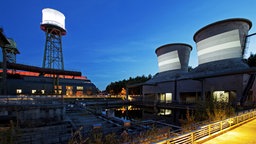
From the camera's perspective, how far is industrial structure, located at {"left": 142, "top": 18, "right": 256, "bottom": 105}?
83.1 feet

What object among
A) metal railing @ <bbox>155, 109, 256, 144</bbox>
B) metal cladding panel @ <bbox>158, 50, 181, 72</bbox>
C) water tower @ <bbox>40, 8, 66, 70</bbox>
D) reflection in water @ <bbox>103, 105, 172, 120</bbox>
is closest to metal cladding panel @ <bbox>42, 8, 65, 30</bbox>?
water tower @ <bbox>40, 8, 66, 70</bbox>

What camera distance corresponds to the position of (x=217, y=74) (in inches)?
993

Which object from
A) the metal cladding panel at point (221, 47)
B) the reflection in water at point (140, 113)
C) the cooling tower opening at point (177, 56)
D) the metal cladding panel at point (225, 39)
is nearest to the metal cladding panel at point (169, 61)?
the cooling tower opening at point (177, 56)

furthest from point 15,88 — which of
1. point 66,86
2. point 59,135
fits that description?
point 59,135

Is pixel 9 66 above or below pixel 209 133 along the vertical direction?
above

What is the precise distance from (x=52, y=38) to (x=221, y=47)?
55228mm

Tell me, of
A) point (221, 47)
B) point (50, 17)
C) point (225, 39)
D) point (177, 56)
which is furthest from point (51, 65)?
point (225, 39)

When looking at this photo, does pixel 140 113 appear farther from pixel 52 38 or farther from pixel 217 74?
pixel 52 38

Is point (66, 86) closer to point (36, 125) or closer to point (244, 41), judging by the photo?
point (36, 125)

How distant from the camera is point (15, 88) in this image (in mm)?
41531

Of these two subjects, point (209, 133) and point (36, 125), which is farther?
point (36, 125)

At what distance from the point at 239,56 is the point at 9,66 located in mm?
46107

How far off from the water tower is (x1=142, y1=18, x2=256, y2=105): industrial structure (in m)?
36.6

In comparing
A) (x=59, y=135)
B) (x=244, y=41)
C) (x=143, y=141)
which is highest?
(x=244, y=41)
